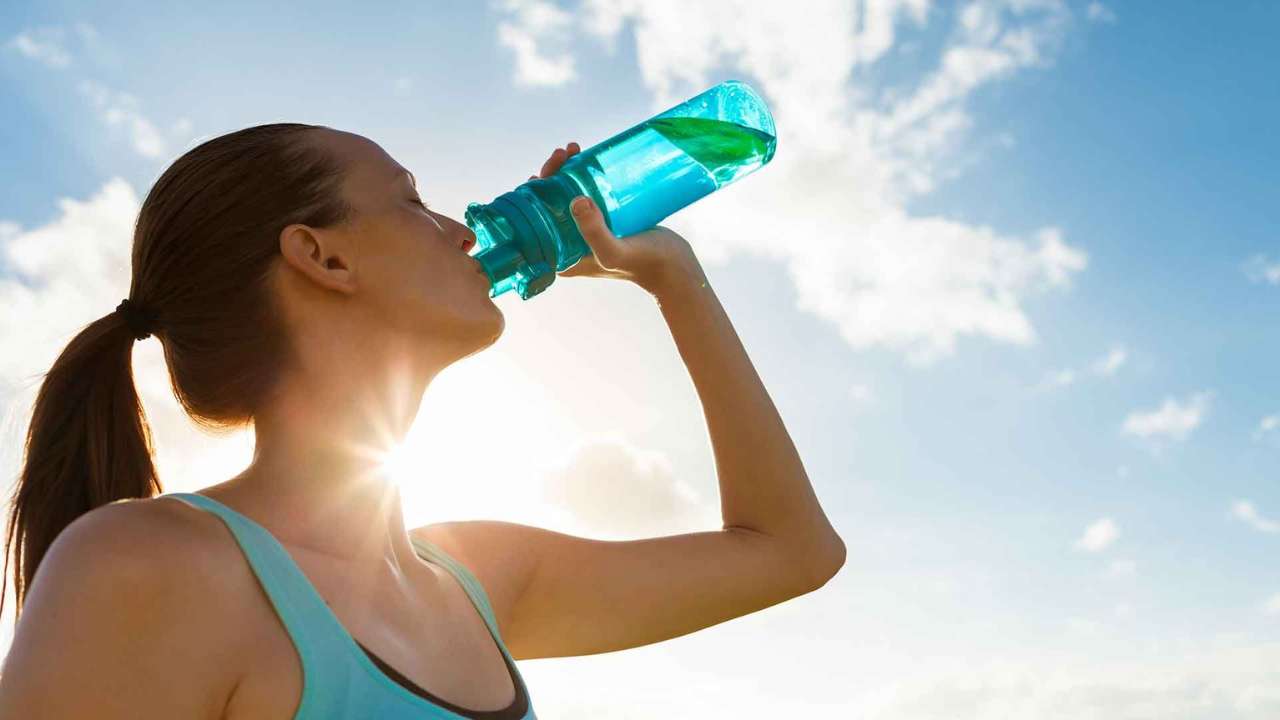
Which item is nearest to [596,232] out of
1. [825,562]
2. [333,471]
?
[333,471]

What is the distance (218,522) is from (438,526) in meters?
0.76

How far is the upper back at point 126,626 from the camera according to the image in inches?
50.9

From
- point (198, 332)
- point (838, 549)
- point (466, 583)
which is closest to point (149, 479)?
point (198, 332)

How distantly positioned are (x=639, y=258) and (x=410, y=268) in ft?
2.30

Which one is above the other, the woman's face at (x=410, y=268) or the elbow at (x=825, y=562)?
the woman's face at (x=410, y=268)

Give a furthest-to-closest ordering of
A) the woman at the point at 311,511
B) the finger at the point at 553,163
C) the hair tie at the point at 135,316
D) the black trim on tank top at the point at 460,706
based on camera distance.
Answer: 1. the finger at the point at 553,163
2. the hair tie at the point at 135,316
3. the black trim on tank top at the point at 460,706
4. the woman at the point at 311,511

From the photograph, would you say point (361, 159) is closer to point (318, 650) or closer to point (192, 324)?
point (192, 324)

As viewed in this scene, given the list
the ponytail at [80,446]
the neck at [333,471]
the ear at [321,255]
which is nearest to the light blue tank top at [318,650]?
the neck at [333,471]

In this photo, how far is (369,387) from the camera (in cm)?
202

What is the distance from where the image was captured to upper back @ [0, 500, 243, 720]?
1.29 meters

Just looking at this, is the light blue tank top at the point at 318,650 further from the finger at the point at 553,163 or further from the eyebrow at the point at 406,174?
the finger at the point at 553,163

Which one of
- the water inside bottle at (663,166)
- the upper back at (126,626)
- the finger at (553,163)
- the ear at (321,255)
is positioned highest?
the water inside bottle at (663,166)

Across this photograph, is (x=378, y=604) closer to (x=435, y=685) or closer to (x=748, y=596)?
(x=435, y=685)

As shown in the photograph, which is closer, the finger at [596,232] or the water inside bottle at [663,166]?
the finger at [596,232]
